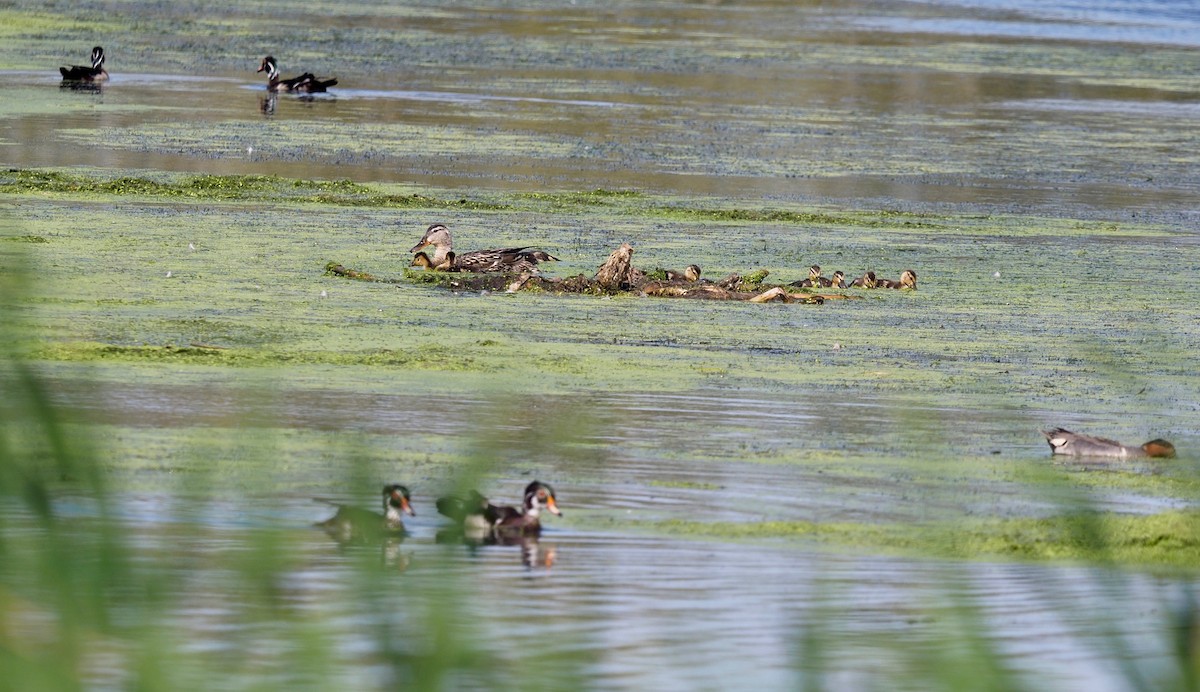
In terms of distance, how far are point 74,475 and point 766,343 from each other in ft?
27.7

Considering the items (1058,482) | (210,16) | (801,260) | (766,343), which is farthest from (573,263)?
(210,16)

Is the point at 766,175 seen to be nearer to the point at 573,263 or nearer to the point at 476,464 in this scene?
the point at 573,263

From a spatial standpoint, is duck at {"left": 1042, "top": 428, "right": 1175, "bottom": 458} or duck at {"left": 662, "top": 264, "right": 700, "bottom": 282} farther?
duck at {"left": 662, "top": 264, "right": 700, "bottom": 282}

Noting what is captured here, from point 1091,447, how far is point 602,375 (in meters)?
2.23

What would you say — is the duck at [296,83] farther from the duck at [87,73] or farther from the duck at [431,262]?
the duck at [431,262]

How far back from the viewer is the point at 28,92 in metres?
21.0

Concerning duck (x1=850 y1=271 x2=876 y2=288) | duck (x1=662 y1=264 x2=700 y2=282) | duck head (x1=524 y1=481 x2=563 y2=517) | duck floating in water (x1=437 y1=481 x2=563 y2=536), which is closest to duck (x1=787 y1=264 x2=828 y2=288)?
duck (x1=850 y1=271 x2=876 y2=288)

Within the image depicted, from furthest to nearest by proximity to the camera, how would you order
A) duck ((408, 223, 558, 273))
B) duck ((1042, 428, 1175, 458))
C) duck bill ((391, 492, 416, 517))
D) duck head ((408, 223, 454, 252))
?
duck head ((408, 223, 454, 252)) → duck ((408, 223, 558, 273)) → duck ((1042, 428, 1175, 458)) → duck bill ((391, 492, 416, 517))

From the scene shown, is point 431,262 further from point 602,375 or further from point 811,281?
point 602,375

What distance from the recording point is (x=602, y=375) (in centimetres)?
859

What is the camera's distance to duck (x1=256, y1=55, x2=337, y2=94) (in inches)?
862

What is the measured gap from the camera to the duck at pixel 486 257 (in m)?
11.1

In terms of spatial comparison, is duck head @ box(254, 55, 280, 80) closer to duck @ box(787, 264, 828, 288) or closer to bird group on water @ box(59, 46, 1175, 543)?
bird group on water @ box(59, 46, 1175, 543)

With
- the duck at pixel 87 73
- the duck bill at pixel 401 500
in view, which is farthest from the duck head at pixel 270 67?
the duck bill at pixel 401 500
